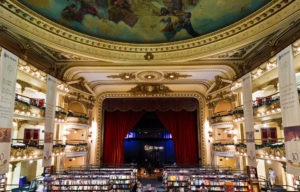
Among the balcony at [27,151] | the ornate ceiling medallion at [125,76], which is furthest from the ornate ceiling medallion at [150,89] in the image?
the balcony at [27,151]

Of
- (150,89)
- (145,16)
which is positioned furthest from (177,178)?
(145,16)

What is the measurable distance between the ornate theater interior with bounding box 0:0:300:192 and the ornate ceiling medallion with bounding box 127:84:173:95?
80 mm

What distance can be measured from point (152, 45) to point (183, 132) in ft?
27.6

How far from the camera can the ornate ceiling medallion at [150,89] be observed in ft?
53.0

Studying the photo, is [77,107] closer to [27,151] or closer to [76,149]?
[76,149]

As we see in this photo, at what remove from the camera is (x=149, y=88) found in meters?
16.1

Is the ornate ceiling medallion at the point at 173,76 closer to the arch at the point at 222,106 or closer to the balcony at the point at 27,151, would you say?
the arch at the point at 222,106

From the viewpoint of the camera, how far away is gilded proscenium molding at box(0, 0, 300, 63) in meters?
8.46

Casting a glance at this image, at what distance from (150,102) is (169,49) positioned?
20.1ft

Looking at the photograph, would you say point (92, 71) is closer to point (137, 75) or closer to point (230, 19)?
point (137, 75)

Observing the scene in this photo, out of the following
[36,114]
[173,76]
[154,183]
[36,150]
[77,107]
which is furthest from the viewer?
[77,107]

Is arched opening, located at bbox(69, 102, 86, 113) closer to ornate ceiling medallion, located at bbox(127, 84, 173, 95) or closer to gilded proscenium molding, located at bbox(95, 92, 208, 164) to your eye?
gilded proscenium molding, located at bbox(95, 92, 208, 164)

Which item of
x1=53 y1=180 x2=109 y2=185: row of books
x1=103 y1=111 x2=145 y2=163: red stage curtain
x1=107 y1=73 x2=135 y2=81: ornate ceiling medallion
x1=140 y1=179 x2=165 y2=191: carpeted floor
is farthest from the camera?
x1=103 y1=111 x2=145 y2=163: red stage curtain

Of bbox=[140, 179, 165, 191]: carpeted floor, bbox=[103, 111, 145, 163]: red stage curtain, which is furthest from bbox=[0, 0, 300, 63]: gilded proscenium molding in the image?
bbox=[140, 179, 165, 191]: carpeted floor
